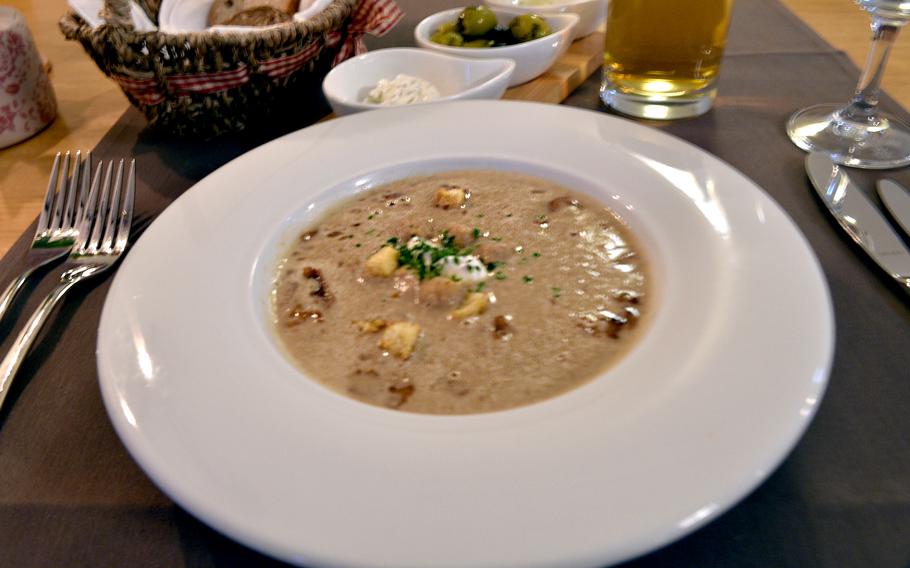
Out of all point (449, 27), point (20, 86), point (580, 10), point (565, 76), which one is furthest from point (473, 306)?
point (20, 86)

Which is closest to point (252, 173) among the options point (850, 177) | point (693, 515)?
point (693, 515)

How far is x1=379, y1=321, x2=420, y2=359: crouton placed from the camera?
109 cm

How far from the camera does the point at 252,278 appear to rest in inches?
48.0

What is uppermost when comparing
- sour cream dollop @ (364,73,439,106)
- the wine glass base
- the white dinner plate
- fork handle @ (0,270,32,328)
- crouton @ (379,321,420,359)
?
the white dinner plate

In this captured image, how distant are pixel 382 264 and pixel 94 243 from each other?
2.20ft

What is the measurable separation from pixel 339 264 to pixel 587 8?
4.61 feet

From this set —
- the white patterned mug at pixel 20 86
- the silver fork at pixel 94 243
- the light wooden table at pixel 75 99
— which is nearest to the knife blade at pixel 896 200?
the light wooden table at pixel 75 99

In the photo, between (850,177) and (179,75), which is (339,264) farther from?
(850,177)

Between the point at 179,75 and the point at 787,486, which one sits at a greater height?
the point at 179,75

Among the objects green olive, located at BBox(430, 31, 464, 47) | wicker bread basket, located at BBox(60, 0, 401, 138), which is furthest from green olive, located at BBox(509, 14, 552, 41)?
wicker bread basket, located at BBox(60, 0, 401, 138)

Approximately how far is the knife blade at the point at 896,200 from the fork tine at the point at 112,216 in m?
1.64

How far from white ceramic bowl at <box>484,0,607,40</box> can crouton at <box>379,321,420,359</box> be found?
143cm

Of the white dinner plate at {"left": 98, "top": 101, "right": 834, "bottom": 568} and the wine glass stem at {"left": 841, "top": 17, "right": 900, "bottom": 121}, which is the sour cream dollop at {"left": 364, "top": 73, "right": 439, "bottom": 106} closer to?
the white dinner plate at {"left": 98, "top": 101, "right": 834, "bottom": 568}

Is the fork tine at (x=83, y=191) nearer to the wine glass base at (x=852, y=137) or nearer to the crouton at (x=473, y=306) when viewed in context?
the crouton at (x=473, y=306)
